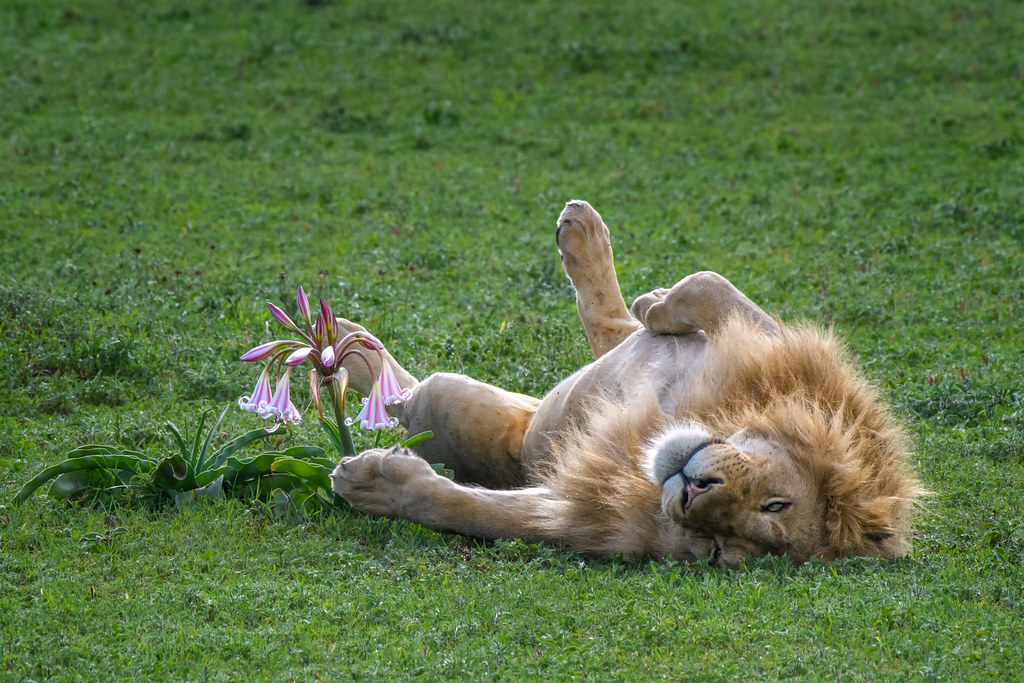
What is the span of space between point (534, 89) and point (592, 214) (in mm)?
7315

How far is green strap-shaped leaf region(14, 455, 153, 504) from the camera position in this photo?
14.9 feet

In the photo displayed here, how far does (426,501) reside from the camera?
4359 mm

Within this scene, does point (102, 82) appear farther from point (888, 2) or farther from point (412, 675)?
point (412, 675)

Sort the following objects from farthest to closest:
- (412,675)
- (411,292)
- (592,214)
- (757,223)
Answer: (757,223), (411,292), (592,214), (412,675)

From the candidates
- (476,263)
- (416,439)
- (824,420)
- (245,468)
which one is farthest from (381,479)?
(476,263)

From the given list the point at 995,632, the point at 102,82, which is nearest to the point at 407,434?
the point at 995,632

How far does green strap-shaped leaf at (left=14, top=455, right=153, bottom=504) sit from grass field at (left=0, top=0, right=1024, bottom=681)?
5.6 inches

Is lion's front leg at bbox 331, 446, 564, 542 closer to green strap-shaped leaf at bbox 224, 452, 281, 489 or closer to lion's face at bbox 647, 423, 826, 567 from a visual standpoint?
green strap-shaped leaf at bbox 224, 452, 281, 489

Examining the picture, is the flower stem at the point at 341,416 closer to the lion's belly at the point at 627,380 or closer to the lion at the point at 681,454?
the lion at the point at 681,454

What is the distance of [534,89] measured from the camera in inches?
496

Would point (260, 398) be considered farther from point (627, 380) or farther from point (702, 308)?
point (702, 308)

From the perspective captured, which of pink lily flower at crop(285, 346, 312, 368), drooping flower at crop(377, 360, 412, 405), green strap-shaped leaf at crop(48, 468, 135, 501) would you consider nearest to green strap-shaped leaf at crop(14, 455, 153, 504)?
green strap-shaped leaf at crop(48, 468, 135, 501)

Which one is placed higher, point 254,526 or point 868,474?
point 868,474

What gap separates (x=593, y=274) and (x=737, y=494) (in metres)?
1.90
